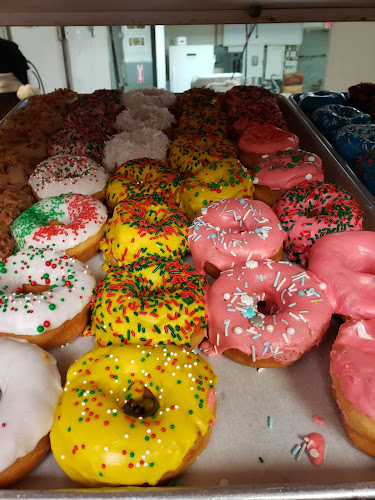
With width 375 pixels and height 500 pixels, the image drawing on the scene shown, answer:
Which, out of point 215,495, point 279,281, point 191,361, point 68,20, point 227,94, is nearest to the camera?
point 215,495

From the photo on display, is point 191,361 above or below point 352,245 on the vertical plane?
below

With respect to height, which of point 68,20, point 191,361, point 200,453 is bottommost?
point 200,453

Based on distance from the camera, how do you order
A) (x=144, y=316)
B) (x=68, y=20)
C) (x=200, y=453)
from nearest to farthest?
(x=200, y=453)
(x=144, y=316)
(x=68, y=20)

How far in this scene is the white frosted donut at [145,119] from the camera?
3.45 meters

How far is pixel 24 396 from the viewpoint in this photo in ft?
4.73

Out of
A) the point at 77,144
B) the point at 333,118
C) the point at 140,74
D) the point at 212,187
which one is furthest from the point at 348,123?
the point at 140,74

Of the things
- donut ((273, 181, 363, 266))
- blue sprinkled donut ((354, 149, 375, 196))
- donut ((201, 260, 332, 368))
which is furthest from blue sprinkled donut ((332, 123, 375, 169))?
donut ((201, 260, 332, 368))

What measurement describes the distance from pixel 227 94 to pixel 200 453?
352 centimetres

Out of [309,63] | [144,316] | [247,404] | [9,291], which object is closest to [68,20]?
[9,291]

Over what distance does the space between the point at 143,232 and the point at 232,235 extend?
0.45 metres

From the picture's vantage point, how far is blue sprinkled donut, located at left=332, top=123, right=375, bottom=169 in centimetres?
306

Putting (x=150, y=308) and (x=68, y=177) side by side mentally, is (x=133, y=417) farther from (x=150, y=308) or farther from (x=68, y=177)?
(x=68, y=177)

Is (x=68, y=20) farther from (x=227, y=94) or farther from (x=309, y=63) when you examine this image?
(x=309, y=63)

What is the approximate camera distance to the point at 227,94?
4.18m
